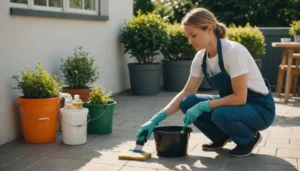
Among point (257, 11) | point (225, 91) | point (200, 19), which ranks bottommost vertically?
point (225, 91)

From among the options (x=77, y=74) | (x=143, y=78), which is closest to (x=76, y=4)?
(x=77, y=74)

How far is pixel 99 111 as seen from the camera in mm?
4555

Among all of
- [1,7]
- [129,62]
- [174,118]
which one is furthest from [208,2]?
[1,7]

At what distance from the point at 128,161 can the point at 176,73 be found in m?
4.48

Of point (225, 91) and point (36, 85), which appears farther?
point (36, 85)

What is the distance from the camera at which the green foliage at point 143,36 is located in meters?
7.09

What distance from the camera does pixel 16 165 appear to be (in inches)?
142

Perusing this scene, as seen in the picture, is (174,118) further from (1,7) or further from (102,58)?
(1,7)

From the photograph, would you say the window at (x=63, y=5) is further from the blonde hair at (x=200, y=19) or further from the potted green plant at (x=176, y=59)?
the blonde hair at (x=200, y=19)

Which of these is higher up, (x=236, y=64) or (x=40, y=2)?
(x=40, y=2)

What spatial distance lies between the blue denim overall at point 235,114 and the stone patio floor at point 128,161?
0.22m

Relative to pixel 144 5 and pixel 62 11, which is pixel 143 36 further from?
pixel 144 5

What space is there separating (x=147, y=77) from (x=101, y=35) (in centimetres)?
111

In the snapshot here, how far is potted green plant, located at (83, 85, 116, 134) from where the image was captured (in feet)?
14.9
